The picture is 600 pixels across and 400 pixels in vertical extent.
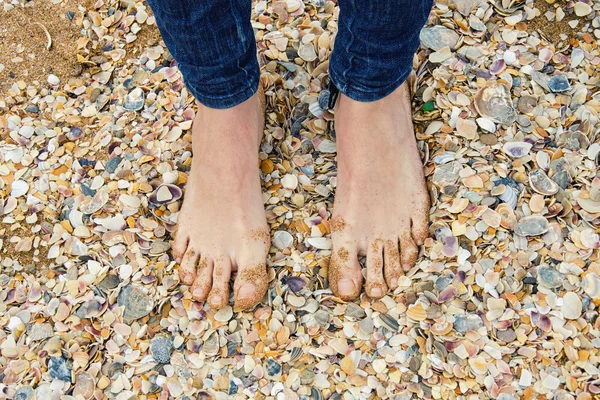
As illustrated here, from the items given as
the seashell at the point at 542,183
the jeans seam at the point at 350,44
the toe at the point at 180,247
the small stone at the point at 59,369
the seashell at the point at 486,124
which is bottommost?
the small stone at the point at 59,369

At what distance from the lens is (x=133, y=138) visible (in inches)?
60.4

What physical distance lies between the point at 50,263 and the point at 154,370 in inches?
15.3

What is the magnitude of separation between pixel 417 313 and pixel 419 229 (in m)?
0.20

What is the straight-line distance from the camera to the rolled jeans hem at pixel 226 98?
1.16 meters

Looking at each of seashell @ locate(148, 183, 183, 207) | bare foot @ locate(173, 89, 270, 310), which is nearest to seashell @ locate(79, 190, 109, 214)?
seashell @ locate(148, 183, 183, 207)

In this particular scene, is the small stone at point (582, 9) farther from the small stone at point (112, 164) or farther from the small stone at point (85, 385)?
the small stone at point (85, 385)

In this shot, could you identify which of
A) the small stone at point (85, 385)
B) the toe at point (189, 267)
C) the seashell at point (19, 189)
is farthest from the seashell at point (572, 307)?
the seashell at point (19, 189)

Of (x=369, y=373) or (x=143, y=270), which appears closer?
(x=369, y=373)

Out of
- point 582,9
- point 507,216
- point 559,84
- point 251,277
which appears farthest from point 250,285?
point 582,9

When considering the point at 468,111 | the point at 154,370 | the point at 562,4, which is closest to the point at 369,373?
the point at 154,370

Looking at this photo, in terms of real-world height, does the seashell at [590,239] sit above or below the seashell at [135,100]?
below

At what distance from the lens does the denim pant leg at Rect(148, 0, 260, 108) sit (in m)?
0.94

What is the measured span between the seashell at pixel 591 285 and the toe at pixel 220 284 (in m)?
0.78

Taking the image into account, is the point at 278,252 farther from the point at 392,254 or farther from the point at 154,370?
the point at 154,370
